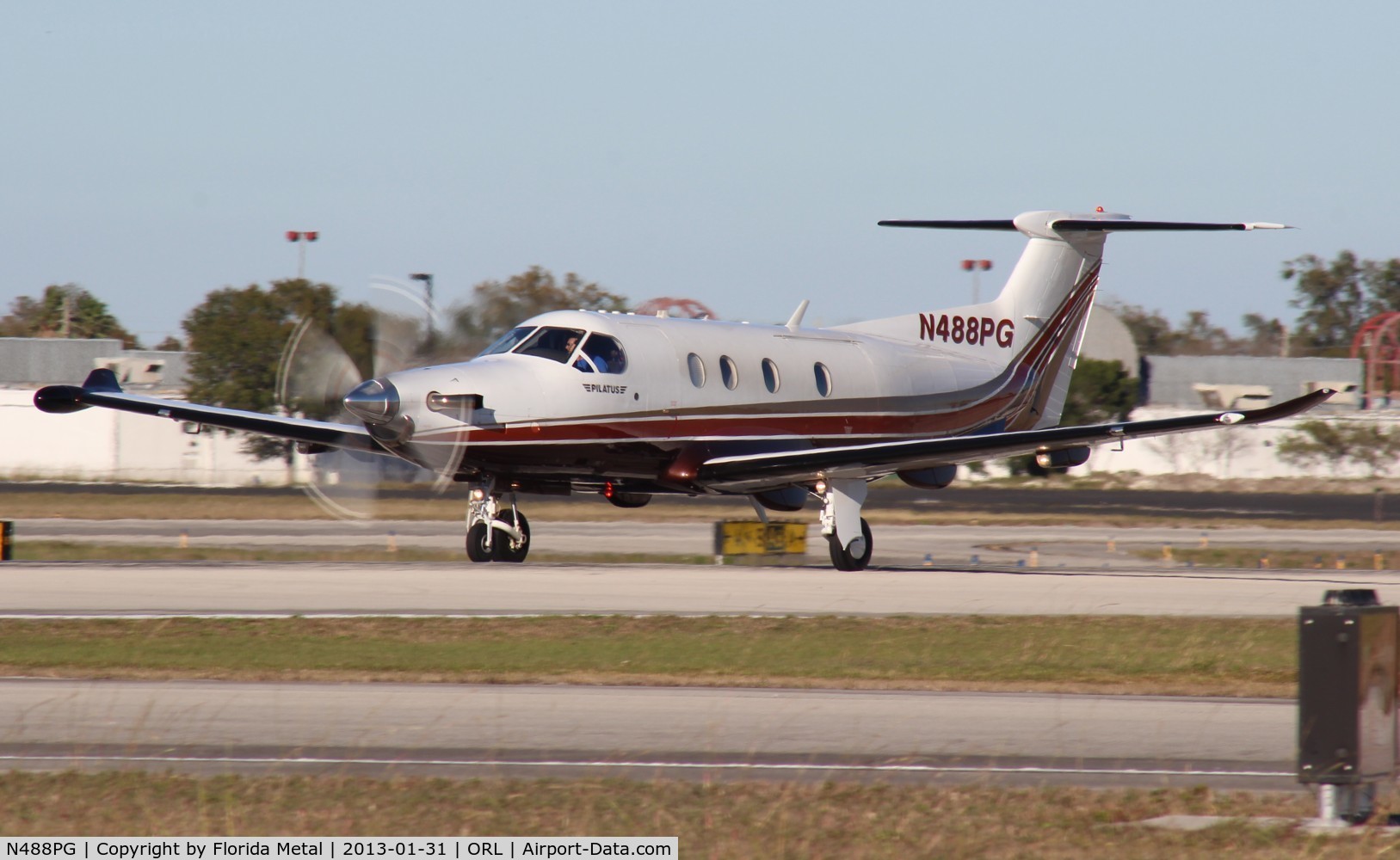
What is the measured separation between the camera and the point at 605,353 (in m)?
23.2

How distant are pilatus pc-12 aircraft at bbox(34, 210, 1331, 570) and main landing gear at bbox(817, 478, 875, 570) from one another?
3cm

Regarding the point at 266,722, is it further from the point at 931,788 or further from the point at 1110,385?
the point at 1110,385

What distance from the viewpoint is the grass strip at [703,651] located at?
14.0 m

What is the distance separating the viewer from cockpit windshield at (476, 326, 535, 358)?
23.1 meters

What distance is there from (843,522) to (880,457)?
1665mm

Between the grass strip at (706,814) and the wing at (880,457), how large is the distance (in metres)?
14.5

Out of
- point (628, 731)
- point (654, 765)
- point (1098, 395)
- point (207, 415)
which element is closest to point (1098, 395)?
point (1098, 395)

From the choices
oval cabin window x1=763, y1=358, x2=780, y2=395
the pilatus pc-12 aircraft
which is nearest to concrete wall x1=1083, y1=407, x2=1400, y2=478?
the pilatus pc-12 aircraft

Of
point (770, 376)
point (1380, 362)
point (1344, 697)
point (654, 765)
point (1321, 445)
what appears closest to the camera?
point (1344, 697)

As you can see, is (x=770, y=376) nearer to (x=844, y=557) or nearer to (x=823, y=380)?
(x=823, y=380)

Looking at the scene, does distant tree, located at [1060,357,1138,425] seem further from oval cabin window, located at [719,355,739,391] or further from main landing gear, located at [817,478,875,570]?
oval cabin window, located at [719,355,739,391]

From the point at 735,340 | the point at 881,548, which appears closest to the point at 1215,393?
the point at 881,548

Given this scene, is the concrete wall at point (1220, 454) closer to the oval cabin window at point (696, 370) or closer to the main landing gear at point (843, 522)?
the main landing gear at point (843, 522)

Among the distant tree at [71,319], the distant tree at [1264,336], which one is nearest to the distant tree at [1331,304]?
the distant tree at [1264,336]
